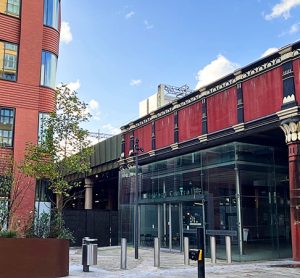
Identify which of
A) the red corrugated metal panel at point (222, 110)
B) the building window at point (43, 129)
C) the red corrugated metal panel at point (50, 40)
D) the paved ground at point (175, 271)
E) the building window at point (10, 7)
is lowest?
the paved ground at point (175, 271)

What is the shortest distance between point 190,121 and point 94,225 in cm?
993

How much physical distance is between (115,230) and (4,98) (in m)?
12.8

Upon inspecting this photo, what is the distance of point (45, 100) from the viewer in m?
23.5

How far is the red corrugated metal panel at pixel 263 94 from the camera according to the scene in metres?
20.0

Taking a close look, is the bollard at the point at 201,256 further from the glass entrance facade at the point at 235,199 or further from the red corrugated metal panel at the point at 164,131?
the red corrugated metal panel at the point at 164,131

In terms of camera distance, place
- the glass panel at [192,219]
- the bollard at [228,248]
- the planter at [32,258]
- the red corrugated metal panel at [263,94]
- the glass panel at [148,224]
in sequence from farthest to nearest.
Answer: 1. the glass panel at [148,224]
2. the glass panel at [192,219]
3. the red corrugated metal panel at [263,94]
4. the bollard at [228,248]
5. the planter at [32,258]

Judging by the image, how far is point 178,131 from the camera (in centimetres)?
2694

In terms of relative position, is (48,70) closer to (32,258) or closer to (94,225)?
(94,225)

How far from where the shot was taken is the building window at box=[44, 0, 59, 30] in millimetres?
24545

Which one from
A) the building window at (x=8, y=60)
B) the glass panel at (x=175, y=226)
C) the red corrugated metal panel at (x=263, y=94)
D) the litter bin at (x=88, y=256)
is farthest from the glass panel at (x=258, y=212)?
the building window at (x=8, y=60)

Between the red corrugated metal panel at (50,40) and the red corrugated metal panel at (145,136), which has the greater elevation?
the red corrugated metal panel at (50,40)

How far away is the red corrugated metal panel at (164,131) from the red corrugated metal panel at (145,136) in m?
0.97

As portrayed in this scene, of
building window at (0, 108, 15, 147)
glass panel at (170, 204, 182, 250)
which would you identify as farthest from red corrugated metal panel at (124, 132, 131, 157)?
building window at (0, 108, 15, 147)

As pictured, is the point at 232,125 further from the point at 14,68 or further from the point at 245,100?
the point at 14,68
